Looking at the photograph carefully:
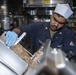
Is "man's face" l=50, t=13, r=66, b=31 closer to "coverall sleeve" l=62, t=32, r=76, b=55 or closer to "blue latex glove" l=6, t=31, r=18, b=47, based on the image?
"coverall sleeve" l=62, t=32, r=76, b=55

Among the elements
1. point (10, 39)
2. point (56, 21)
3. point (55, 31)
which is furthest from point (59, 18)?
point (10, 39)

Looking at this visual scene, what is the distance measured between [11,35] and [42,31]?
86 centimetres

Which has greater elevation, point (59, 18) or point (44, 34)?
point (59, 18)

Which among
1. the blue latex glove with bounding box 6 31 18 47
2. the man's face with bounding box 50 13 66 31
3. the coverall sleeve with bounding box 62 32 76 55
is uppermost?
the blue latex glove with bounding box 6 31 18 47

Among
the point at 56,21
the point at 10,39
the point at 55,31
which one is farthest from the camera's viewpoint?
the point at 55,31

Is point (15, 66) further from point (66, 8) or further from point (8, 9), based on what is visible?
point (8, 9)

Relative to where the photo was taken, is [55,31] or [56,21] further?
[55,31]

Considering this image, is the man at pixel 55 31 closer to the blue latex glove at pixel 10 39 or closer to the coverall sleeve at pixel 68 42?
the coverall sleeve at pixel 68 42

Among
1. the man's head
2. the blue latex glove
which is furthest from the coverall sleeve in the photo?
the blue latex glove

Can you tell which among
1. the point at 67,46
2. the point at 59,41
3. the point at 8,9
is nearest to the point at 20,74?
the point at 67,46

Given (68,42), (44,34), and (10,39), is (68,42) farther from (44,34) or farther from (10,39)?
(10,39)

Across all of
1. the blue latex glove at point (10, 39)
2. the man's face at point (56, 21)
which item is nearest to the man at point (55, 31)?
the man's face at point (56, 21)

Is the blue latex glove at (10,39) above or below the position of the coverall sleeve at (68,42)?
above

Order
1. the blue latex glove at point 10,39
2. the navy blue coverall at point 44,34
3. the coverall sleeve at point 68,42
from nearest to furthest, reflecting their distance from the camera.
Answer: the blue latex glove at point 10,39
the coverall sleeve at point 68,42
the navy blue coverall at point 44,34
